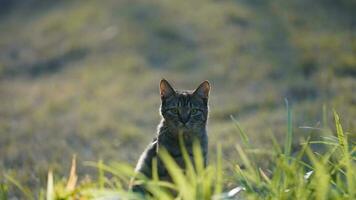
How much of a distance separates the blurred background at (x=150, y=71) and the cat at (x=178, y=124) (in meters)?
2.02

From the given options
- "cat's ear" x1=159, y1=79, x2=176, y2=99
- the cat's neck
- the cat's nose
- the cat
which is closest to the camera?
the cat

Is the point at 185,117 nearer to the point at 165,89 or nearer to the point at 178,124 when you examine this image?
the point at 178,124

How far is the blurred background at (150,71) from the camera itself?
10.8 meters

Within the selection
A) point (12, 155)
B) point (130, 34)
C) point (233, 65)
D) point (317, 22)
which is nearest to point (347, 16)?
point (317, 22)

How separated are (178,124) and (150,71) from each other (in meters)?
9.91

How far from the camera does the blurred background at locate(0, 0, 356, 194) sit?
10797 mm

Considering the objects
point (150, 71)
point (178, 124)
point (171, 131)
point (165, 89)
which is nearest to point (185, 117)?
point (178, 124)

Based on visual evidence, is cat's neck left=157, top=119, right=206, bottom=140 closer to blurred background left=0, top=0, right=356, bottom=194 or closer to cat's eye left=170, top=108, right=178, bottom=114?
cat's eye left=170, top=108, right=178, bottom=114

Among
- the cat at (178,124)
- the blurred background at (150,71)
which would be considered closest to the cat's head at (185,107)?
the cat at (178,124)

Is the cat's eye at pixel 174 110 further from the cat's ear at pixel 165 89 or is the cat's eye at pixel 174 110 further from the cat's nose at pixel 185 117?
the cat's ear at pixel 165 89

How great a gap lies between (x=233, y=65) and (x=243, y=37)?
1.93 meters

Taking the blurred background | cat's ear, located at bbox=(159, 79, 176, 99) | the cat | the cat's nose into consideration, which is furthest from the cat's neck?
the blurred background

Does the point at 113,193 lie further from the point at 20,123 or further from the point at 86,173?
the point at 20,123

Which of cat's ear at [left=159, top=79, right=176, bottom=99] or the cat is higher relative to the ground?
cat's ear at [left=159, top=79, right=176, bottom=99]
